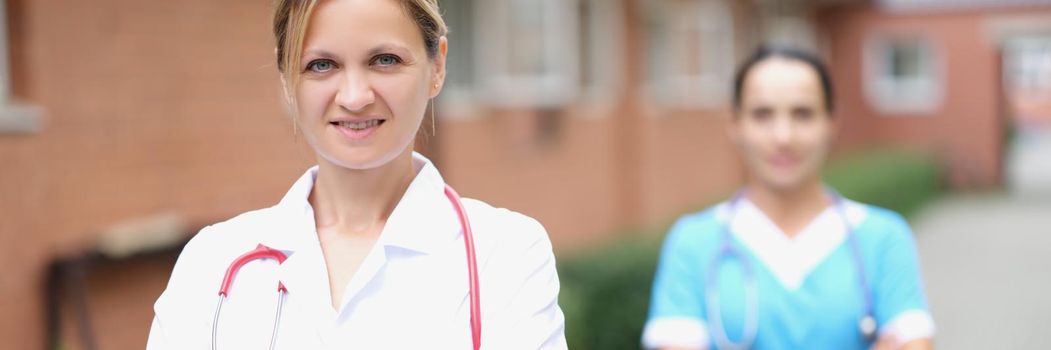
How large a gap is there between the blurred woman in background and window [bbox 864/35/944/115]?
2232 centimetres

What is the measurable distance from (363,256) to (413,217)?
0.08m

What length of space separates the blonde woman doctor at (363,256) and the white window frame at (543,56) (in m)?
8.40

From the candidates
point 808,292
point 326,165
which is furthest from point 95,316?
point 326,165

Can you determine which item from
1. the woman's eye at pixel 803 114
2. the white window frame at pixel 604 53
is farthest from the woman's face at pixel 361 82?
the white window frame at pixel 604 53

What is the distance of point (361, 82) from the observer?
1590 millimetres

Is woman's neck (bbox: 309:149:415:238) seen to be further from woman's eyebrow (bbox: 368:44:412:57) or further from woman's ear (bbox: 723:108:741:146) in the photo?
woman's ear (bbox: 723:108:741:146)

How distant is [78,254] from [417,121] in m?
4.21

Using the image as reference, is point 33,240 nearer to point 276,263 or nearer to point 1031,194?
point 276,263

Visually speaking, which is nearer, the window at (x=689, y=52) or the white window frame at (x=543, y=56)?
the white window frame at (x=543, y=56)

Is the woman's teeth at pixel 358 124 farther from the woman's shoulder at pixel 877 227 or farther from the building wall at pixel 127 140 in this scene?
the building wall at pixel 127 140

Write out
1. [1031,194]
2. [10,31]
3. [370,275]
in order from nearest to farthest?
[370,275] < [10,31] < [1031,194]

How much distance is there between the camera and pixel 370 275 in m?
1.58

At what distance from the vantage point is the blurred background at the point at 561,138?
5.38m

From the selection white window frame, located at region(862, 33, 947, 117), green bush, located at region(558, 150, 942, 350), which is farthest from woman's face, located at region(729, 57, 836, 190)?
white window frame, located at region(862, 33, 947, 117)
